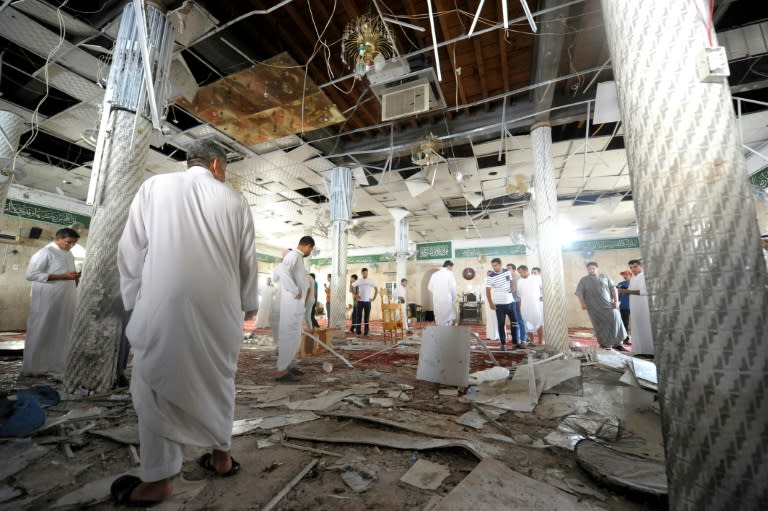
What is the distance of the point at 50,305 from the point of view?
338cm

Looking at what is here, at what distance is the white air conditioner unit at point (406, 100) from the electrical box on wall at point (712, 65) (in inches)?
148

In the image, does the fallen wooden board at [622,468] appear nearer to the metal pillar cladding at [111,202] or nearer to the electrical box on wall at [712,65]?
the electrical box on wall at [712,65]

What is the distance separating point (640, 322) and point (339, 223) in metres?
5.64

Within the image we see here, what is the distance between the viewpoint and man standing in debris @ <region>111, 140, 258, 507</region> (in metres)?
1.21

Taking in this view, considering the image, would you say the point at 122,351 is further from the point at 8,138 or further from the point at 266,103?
the point at 8,138

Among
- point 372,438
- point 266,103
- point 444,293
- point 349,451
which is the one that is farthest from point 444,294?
point 349,451

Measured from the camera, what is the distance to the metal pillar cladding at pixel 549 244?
15.8 feet

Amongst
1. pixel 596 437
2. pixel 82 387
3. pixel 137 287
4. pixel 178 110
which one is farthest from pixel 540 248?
pixel 178 110

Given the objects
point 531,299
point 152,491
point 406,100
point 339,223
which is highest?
point 406,100

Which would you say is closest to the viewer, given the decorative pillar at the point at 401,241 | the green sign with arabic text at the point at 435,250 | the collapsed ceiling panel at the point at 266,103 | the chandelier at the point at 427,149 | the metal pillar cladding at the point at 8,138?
the collapsed ceiling panel at the point at 266,103

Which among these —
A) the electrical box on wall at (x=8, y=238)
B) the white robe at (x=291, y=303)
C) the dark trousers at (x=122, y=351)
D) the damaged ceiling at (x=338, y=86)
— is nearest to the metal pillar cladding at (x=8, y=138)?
the damaged ceiling at (x=338, y=86)

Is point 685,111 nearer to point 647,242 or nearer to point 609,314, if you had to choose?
point 647,242

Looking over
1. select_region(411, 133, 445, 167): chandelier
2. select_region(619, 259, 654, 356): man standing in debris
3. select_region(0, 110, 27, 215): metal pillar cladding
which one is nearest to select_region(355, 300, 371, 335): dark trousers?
select_region(411, 133, 445, 167): chandelier

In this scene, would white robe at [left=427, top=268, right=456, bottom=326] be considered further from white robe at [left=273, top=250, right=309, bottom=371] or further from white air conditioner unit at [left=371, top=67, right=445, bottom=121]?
white robe at [left=273, top=250, right=309, bottom=371]
